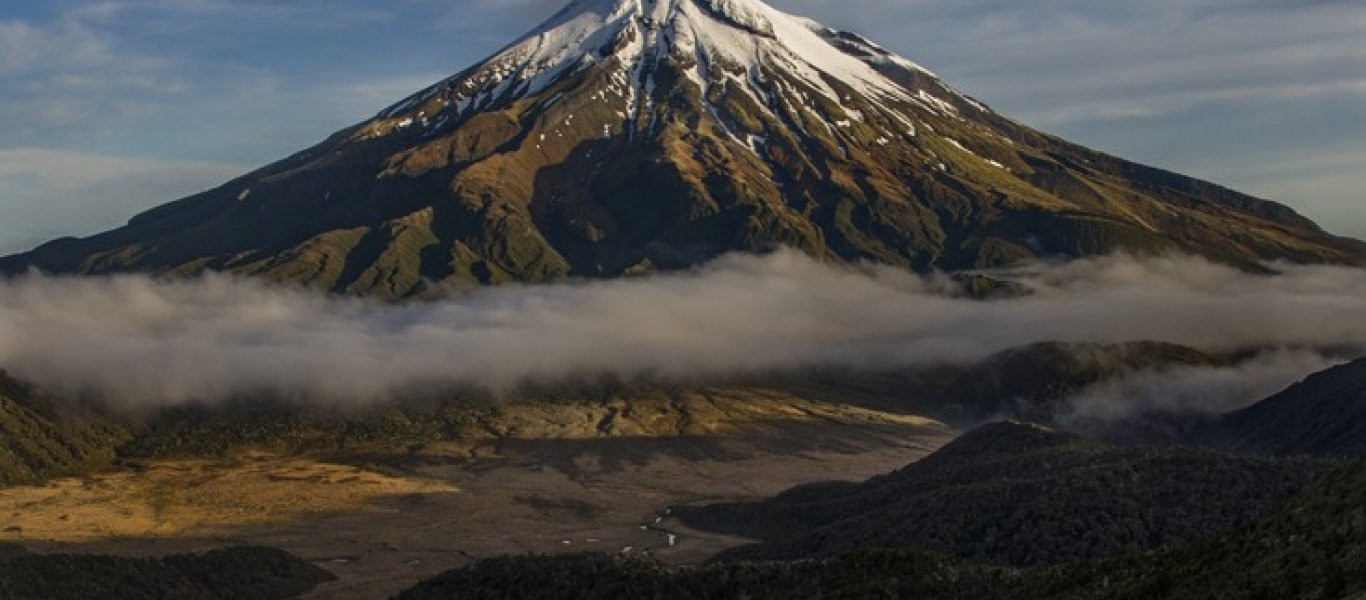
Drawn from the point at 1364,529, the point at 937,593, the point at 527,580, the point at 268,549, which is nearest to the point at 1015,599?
the point at 937,593

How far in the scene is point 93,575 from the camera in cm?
14262

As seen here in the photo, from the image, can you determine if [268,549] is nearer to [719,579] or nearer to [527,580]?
[527,580]

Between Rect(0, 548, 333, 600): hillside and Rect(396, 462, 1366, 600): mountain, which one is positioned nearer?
Rect(396, 462, 1366, 600): mountain

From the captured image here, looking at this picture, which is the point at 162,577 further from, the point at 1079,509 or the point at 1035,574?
the point at 1035,574

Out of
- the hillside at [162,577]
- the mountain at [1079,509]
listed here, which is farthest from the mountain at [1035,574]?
the hillside at [162,577]

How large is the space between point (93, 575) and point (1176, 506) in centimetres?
11166

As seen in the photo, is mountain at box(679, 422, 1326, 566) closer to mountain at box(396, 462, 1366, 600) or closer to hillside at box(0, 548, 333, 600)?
mountain at box(396, 462, 1366, 600)

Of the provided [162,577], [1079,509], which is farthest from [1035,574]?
[162,577]

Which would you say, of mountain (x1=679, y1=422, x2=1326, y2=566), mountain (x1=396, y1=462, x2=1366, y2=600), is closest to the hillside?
mountain (x1=396, y1=462, x2=1366, y2=600)

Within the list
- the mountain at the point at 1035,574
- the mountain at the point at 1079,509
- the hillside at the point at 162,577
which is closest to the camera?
the mountain at the point at 1035,574

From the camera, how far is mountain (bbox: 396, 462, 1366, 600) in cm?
5691

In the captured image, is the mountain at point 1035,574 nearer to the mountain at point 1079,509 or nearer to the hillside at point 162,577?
the mountain at point 1079,509

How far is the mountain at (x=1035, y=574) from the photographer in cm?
5691

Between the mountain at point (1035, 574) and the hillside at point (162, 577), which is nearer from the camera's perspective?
the mountain at point (1035, 574)
